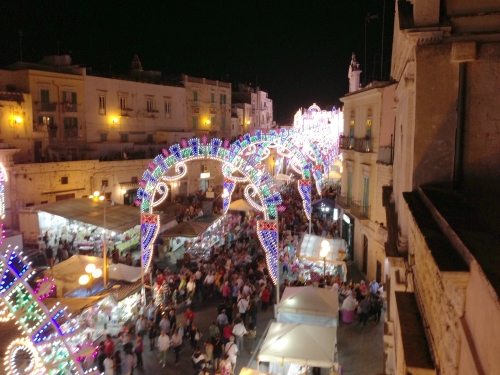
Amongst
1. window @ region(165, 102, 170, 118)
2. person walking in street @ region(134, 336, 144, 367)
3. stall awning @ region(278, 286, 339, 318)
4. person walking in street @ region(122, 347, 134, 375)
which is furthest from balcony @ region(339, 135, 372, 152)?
window @ region(165, 102, 170, 118)

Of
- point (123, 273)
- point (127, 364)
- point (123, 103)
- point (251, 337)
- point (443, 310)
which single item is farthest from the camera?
point (123, 103)

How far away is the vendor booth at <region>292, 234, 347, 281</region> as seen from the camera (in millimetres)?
17391

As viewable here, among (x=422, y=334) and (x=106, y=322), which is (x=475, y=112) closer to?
(x=422, y=334)

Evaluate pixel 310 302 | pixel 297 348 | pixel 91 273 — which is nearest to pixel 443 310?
pixel 297 348

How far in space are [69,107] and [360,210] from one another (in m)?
22.5

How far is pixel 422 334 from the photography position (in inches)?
193

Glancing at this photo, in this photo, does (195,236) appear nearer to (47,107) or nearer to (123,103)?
(47,107)

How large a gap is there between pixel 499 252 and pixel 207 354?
9.30 meters

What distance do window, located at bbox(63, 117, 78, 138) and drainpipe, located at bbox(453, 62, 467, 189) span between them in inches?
1207

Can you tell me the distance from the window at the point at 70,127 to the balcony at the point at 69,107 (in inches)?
23.6

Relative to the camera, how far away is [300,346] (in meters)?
10.3

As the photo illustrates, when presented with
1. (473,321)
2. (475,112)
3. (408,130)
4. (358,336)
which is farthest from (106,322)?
(473,321)

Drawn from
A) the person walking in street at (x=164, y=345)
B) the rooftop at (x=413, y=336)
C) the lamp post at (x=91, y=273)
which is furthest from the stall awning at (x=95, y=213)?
the rooftop at (x=413, y=336)

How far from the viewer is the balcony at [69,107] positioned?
31.9 m
